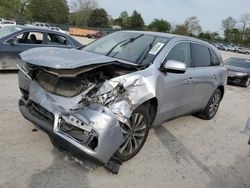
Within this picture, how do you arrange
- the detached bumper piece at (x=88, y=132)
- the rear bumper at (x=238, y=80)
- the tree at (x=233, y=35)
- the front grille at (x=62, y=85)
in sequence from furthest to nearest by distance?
the tree at (x=233, y=35), the rear bumper at (x=238, y=80), the front grille at (x=62, y=85), the detached bumper piece at (x=88, y=132)

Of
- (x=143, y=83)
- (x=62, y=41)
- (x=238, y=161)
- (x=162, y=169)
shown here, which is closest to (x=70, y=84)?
(x=143, y=83)

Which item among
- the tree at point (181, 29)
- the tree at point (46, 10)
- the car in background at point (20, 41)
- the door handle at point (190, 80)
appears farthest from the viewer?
the tree at point (181, 29)

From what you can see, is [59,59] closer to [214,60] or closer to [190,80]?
[190,80]

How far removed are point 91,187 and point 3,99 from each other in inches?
142

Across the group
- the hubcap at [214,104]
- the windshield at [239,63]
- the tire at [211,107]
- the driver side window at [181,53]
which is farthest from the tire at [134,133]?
the windshield at [239,63]

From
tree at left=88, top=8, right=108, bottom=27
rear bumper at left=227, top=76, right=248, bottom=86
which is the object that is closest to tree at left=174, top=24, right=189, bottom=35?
tree at left=88, top=8, right=108, bottom=27

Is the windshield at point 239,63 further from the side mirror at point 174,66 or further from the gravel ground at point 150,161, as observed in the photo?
the side mirror at point 174,66

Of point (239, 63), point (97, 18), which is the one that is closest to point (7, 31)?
point (239, 63)

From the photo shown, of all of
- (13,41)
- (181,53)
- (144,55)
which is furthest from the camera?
(13,41)

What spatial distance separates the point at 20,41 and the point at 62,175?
21.4 feet

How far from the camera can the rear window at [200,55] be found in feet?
18.0

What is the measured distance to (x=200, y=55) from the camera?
574 cm

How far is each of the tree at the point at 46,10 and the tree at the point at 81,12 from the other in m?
3.44

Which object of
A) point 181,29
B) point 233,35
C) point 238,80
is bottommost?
point 233,35
